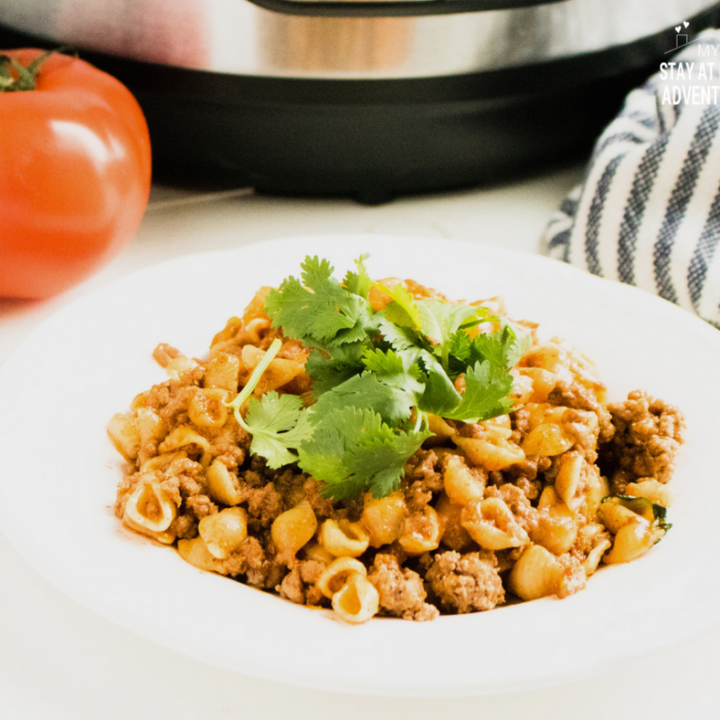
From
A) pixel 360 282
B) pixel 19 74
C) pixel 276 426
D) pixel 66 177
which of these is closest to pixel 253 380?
pixel 276 426

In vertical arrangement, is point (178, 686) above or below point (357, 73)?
below

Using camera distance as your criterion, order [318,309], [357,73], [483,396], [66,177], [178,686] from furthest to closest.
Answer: [357,73], [66,177], [318,309], [483,396], [178,686]

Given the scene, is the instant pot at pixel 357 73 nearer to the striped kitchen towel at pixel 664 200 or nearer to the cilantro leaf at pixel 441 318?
the striped kitchen towel at pixel 664 200

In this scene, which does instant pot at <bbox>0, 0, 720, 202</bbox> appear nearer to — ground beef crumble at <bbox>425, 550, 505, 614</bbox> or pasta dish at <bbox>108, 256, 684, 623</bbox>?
pasta dish at <bbox>108, 256, 684, 623</bbox>

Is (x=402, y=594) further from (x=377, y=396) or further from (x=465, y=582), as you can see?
(x=377, y=396)

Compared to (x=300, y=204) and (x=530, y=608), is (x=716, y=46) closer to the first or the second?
(x=300, y=204)

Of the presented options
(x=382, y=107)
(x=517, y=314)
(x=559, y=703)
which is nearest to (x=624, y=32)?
(x=382, y=107)

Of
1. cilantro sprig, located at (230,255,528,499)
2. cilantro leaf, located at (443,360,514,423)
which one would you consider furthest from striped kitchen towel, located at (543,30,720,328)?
A: cilantro leaf, located at (443,360,514,423)

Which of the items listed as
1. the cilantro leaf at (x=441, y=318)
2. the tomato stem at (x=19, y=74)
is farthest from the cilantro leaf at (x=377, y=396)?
the tomato stem at (x=19, y=74)
